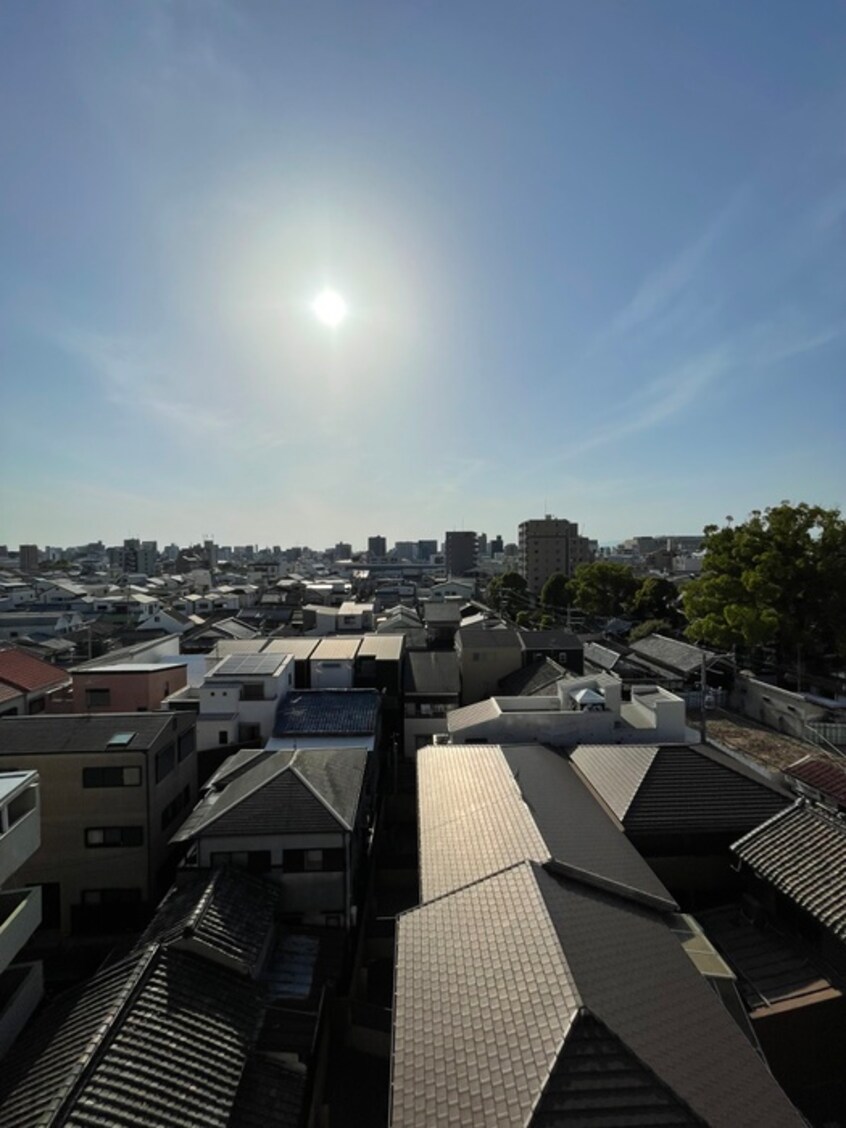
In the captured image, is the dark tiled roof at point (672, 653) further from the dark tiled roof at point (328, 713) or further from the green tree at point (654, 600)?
the dark tiled roof at point (328, 713)

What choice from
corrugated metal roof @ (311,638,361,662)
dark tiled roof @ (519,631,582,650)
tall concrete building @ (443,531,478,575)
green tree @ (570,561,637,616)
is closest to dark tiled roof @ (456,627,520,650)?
dark tiled roof @ (519,631,582,650)

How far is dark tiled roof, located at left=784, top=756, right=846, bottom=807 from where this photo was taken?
17562 mm

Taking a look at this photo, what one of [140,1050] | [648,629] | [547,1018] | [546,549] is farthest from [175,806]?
[546,549]

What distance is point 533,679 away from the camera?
33.1m

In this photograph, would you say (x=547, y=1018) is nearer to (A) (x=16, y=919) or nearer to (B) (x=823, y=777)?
(A) (x=16, y=919)

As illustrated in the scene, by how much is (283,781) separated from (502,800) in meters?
6.71

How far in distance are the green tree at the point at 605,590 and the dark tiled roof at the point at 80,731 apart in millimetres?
49967

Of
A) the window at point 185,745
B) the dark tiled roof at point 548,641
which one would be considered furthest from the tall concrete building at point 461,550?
the window at point 185,745

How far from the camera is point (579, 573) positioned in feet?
218

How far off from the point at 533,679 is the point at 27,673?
93.1 feet

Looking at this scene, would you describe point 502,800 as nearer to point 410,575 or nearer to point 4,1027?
point 4,1027

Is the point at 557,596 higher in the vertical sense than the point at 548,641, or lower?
higher

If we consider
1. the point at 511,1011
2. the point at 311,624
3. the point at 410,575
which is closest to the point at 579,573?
the point at 311,624

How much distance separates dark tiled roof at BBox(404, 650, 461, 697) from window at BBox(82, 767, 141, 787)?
14191 mm
